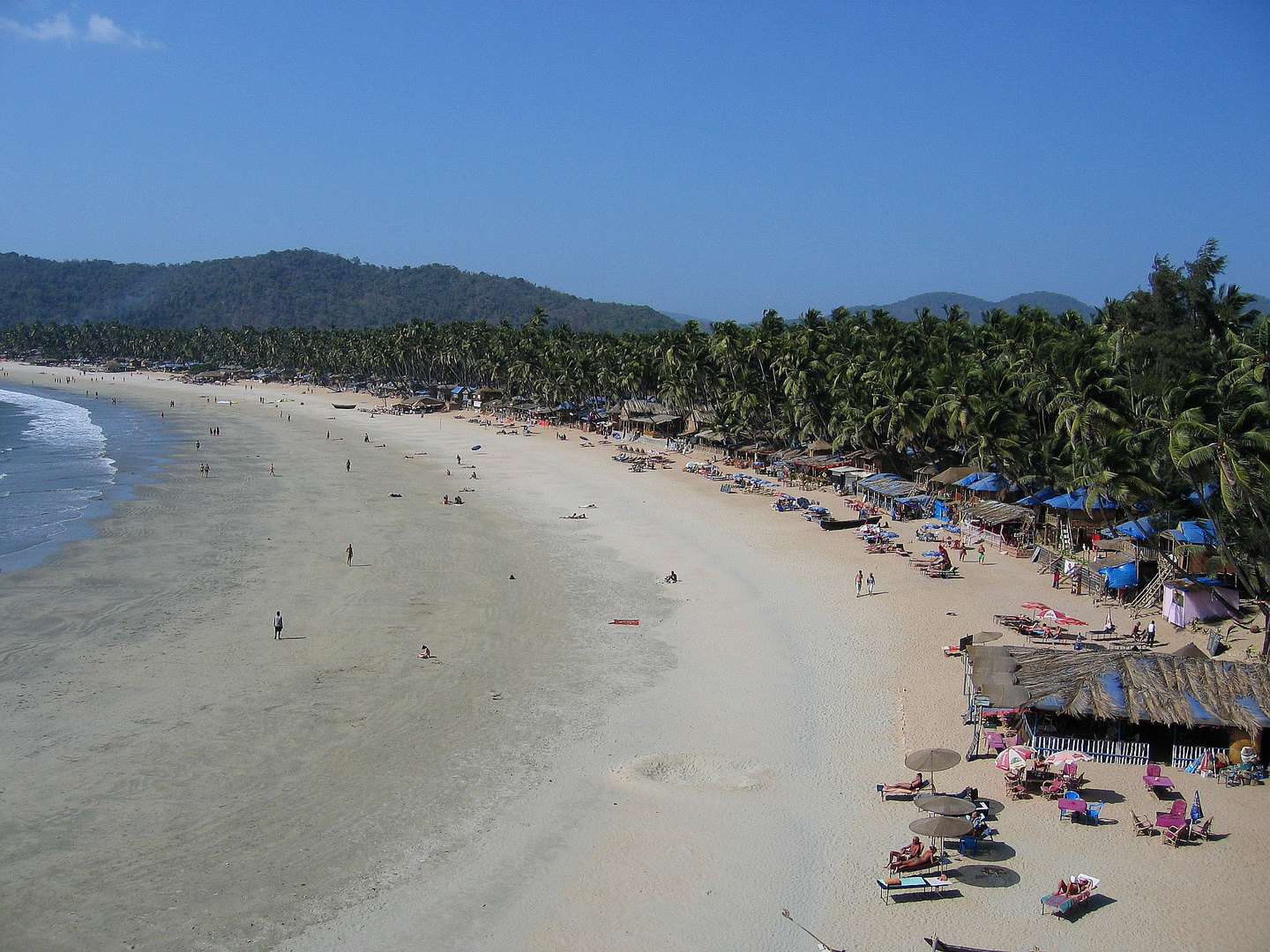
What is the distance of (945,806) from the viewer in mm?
14852

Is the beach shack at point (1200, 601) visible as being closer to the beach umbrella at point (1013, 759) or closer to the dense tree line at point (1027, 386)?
the dense tree line at point (1027, 386)

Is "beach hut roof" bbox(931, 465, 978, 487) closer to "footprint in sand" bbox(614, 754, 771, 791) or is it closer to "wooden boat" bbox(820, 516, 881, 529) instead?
"wooden boat" bbox(820, 516, 881, 529)

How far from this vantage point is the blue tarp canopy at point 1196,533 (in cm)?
2672

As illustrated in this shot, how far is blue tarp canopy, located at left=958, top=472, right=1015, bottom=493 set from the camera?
127 ft

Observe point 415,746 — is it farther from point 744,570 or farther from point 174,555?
point 174,555

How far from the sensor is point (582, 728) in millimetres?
19531

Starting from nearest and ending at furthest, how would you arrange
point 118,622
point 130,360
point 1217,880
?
point 1217,880 → point 118,622 → point 130,360

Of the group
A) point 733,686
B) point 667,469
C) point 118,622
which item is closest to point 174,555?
point 118,622

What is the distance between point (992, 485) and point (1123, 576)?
40.6 ft

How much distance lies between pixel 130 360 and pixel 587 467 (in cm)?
14114

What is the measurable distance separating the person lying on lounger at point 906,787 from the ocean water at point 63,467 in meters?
29.0

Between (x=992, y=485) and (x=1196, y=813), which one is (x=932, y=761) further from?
(x=992, y=485)

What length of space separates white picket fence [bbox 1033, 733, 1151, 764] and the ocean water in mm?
31441

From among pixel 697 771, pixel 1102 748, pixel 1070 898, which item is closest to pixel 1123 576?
pixel 1102 748
